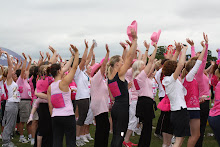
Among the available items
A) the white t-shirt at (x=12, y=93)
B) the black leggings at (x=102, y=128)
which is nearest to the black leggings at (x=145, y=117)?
the black leggings at (x=102, y=128)

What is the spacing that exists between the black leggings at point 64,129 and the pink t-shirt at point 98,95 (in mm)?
748

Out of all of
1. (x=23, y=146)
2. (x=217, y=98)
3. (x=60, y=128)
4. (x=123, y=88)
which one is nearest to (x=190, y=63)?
(x=217, y=98)

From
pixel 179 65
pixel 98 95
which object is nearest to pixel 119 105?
pixel 98 95

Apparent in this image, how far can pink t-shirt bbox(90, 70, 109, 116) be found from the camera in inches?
234

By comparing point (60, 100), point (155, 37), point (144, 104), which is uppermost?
point (155, 37)

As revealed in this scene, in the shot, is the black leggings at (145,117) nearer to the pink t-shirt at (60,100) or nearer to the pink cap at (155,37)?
the pink cap at (155,37)

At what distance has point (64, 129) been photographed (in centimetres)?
533

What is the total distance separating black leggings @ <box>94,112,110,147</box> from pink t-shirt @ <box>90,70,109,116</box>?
112mm

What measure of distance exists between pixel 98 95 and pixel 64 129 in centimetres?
107

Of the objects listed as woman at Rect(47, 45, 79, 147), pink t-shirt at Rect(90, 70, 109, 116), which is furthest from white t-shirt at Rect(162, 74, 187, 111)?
woman at Rect(47, 45, 79, 147)

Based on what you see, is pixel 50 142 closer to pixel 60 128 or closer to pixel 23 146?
pixel 60 128

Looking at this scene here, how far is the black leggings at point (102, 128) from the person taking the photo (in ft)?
19.6

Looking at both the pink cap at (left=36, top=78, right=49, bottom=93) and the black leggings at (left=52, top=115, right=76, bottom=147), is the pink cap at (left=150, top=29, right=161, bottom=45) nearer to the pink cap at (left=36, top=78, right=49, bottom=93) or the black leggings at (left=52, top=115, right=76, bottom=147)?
the pink cap at (left=36, top=78, right=49, bottom=93)

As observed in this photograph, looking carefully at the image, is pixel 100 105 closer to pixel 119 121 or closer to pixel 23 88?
pixel 119 121
